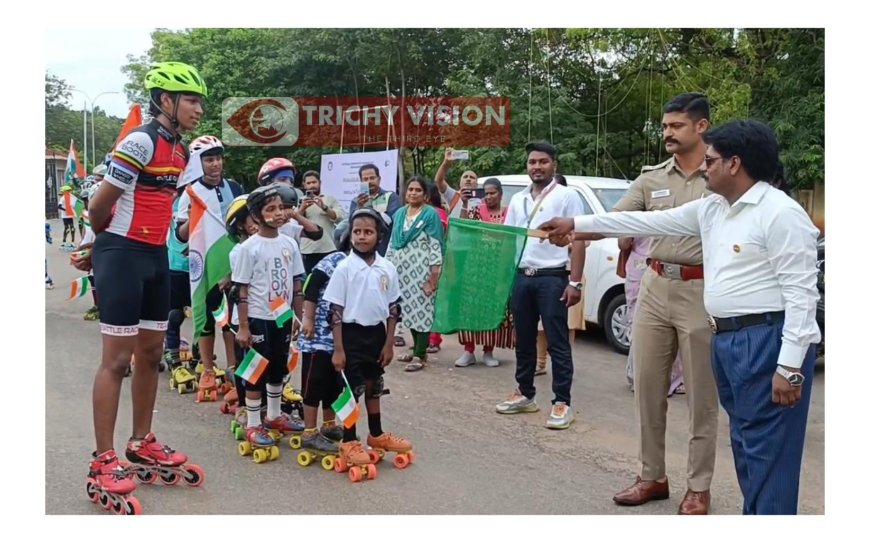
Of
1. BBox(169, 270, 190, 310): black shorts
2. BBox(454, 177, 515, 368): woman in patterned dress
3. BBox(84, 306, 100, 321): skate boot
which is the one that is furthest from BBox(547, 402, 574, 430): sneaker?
BBox(84, 306, 100, 321): skate boot

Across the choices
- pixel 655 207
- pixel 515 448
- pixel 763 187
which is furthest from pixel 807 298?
pixel 515 448

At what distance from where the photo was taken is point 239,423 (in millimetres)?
5102

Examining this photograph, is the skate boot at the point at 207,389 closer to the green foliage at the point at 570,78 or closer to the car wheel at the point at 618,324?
the car wheel at the point at 618,324

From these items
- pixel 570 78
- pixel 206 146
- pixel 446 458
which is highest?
pixel 570 78

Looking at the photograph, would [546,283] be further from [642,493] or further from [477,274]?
[642,493]

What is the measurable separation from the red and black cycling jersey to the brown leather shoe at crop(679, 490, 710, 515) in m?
2.96

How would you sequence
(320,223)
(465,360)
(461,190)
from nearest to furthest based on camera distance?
1. (465,360)
2. (320,223)
3. (461,190)

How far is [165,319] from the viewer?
13.9 feet

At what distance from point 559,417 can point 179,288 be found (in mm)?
3282

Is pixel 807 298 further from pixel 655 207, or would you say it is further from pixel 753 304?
pixel 655 207

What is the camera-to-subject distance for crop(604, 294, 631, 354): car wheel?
7633mm

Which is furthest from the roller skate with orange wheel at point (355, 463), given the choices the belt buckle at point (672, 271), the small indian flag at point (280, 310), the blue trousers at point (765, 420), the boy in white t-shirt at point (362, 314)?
the blue trousers at point (765, 420)

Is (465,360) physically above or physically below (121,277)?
below

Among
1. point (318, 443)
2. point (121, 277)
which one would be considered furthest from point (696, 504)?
point (121, 277)
